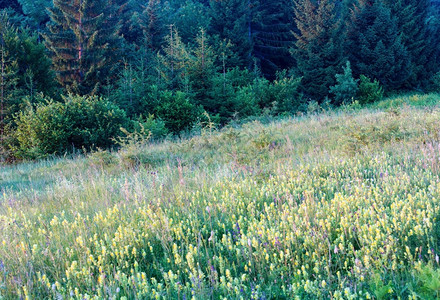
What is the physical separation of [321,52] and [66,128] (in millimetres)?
21953

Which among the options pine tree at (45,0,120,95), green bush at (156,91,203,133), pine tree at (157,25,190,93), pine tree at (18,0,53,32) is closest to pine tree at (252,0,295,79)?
pine tree at (45,0,120,95)

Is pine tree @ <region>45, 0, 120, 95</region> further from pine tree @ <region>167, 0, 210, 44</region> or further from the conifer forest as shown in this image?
pine tree @ <region>167, 0, 210, 44</region>

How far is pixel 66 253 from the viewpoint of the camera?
3449 mm

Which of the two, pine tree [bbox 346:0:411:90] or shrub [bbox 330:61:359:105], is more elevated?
pine tree [bbox 346:0:411:90]

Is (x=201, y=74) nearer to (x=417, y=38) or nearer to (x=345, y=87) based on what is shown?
(x=345, y=87)

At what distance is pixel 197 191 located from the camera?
178 inches

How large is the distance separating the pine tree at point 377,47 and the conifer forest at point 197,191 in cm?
1125

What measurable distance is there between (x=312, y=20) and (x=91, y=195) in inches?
1167

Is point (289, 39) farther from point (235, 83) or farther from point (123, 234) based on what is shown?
point (123, 234)

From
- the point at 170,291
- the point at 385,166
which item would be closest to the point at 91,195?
the point at 170,291

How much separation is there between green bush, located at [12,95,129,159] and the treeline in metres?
0.05

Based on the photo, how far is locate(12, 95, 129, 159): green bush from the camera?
49.3 feet

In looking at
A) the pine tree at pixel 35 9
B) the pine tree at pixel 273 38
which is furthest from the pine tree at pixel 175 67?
the pine tree at pixel 35 9

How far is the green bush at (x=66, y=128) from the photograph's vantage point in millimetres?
15023
